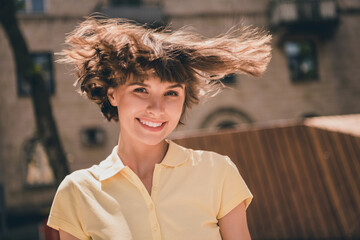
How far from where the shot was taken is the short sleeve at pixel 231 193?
1.41 meters

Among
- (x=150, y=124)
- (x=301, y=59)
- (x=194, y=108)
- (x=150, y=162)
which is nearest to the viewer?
(x=150, y=124)

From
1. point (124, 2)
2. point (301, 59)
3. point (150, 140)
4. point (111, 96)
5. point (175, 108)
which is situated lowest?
point (150, 140)

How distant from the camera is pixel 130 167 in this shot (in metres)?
1.52

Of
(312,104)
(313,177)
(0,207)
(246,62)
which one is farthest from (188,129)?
(246,62)

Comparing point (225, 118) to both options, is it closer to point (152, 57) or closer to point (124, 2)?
point (124, 2)

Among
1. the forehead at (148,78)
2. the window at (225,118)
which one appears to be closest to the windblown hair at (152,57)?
the forehead at (148,78)

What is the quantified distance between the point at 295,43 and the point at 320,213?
1023cm

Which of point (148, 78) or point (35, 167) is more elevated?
point (148, 78)

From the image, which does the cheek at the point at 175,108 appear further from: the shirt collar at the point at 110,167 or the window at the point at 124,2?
the window at the point at 124,2

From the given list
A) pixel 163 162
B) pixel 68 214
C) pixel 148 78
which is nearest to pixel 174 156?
pixel 163 162

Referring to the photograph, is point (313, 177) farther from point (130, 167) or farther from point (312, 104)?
point (312, 104)

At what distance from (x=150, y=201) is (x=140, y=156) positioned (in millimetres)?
283

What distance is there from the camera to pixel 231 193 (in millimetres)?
1426

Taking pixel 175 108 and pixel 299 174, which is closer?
pixel 175 108
